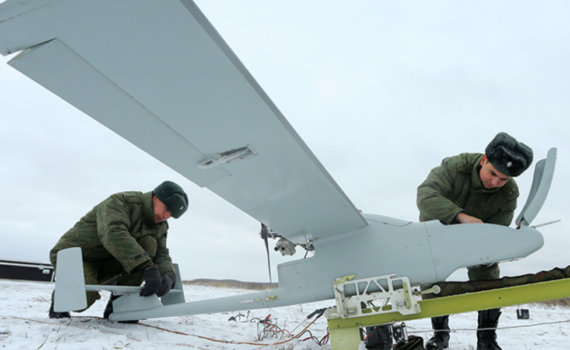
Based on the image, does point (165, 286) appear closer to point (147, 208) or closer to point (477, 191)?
point (147, 208)

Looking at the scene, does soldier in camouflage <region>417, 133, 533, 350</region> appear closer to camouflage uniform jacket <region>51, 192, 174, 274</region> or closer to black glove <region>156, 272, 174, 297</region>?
black glove <region>156, 272, 174, 297</region>

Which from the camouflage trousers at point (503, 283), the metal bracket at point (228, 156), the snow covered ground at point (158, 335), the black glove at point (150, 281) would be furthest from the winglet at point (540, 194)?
the black glove at point (150, 281)

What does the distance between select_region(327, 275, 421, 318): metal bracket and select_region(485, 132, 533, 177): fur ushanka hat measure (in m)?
1.17

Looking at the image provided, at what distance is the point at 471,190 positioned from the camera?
2.81 metres

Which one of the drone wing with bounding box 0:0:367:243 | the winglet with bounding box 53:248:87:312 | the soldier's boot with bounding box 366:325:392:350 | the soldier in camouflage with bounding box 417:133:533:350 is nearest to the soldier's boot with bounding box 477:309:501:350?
the soldier in camouflage with bounding box 417:133:533:350

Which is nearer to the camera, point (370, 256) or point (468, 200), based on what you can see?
point (370, 256)

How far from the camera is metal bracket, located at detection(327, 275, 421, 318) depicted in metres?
2.05

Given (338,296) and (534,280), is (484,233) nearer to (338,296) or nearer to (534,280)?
(534,280)

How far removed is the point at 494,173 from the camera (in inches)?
99.6

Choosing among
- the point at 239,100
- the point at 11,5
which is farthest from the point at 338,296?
the point at 11,5

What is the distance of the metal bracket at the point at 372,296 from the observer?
6.73ft

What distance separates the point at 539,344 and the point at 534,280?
61.9 inches

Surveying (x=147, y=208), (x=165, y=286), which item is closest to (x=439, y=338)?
(x=165, y=286)

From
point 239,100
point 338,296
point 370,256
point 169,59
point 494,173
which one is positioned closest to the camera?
point 169,59
